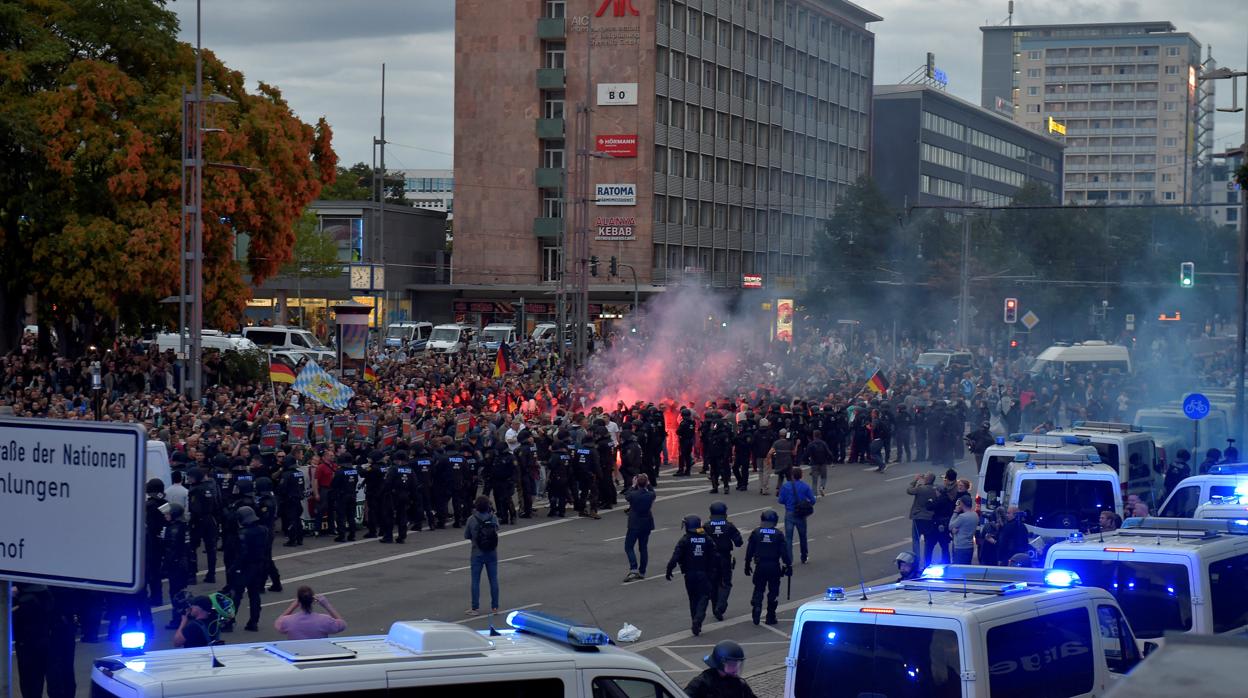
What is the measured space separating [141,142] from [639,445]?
1679cm

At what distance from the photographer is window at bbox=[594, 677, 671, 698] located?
7.34m

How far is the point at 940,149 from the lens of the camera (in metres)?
Answer: 116

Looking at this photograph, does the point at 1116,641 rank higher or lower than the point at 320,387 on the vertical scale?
lower

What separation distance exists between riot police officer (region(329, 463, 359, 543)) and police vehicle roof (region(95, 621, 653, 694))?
15.7 meters

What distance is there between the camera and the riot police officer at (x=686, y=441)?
31.5 m

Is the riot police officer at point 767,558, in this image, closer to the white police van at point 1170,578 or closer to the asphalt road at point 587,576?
the asphalt road at point 587,576

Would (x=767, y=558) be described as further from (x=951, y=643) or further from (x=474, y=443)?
(x=474, y=443)

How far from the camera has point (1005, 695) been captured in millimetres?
8820

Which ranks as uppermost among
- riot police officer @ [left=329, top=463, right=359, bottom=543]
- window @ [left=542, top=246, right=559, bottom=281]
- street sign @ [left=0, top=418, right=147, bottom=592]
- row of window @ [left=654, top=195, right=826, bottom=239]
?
row of window @ [left=654, top=195, right=826, bottom=239]

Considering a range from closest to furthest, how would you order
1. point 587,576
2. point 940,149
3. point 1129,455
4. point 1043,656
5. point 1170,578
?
point 1043,656
point 1170,578
point 587,576
point 1129,455
point 940,149

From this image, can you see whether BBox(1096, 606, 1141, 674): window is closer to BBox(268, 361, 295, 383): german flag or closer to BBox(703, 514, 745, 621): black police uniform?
BBox(703, 514, 745, 621): black police uniform

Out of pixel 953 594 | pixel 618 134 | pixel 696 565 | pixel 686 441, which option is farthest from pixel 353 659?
pixel 618 134

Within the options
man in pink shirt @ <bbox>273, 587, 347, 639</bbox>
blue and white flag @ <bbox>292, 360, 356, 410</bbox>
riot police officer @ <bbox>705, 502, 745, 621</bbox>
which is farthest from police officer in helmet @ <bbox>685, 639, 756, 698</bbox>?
blue and white flag @ <bbox>292, 360, 356, 410</bbox>

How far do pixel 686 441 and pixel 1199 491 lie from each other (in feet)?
47.0
